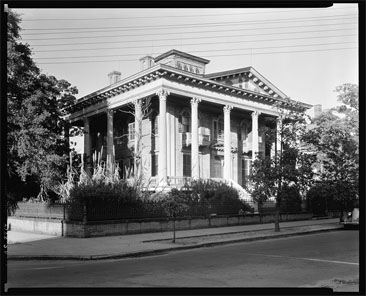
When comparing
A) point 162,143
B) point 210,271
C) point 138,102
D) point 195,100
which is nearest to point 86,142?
point 138,102

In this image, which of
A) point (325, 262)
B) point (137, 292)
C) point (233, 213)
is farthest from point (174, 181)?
point (137, 292)

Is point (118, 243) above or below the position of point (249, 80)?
below

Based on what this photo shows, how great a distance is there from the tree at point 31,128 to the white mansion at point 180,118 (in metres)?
5.04

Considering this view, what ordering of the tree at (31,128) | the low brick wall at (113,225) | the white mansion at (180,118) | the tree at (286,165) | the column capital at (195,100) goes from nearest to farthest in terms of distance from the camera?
the low brick wall at (113,225) < the tree at (286,165) < the tree at (31,128) < the white mansion at (180,118) < the column capital at (195,100)

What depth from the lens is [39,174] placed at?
26.5m

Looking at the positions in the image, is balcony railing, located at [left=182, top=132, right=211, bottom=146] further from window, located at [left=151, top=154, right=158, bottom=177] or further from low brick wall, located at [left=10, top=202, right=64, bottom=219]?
low brick wall, located at [left=10, top=202, right=64, bottom=219]

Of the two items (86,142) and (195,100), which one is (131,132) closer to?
(86,142)

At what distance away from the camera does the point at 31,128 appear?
2491cm

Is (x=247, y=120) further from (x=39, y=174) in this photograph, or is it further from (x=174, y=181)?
(x=39, y=174)

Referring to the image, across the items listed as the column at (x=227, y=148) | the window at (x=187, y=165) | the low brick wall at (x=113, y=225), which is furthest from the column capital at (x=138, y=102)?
the low brick wall at (x=113, y=225)

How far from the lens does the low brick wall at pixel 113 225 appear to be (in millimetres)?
18484

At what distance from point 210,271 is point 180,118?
Result: 2495cm

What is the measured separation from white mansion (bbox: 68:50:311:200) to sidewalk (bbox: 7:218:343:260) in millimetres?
9205

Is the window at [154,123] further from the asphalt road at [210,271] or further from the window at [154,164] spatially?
the asphalt road at [210,271]
